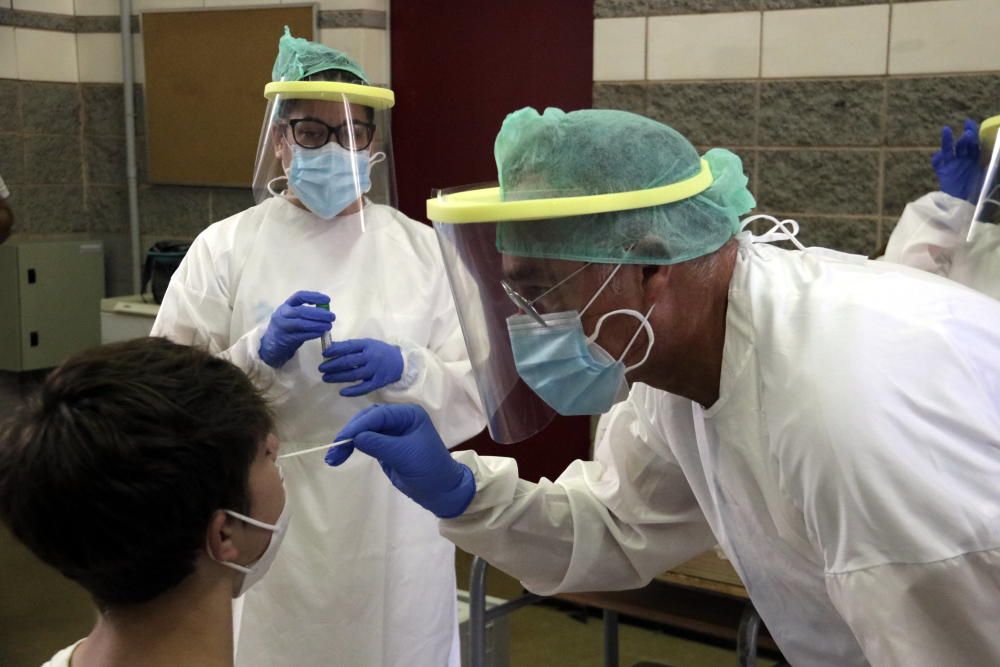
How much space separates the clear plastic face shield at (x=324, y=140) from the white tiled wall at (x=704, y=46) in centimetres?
128

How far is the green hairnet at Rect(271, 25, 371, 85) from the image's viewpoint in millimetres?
2436

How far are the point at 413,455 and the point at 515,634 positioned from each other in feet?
7.44

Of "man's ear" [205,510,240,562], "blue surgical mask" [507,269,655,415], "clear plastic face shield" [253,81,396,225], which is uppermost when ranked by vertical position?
"clear plastic face shield" [253,81,396,225]

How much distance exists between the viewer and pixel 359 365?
7.38ft

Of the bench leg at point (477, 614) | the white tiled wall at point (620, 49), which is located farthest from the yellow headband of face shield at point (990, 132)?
the bench leg at point (477, 614)

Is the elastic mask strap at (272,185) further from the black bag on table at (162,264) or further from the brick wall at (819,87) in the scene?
the black bag on table at (162,264)

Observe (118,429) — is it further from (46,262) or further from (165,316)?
(46,262)

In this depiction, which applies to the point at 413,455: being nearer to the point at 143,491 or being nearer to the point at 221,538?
the point at 221,538

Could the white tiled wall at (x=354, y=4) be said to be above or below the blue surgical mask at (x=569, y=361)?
above

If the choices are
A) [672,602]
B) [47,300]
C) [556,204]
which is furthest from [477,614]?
[47,300]

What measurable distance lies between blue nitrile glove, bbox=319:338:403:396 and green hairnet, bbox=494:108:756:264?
91 centimetres

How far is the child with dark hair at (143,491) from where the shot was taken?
4.12ft

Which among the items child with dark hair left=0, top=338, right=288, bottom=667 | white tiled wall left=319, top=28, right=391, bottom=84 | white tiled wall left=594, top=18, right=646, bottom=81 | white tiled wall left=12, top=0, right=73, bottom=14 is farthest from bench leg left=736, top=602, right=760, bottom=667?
white tiled wall left=12, top=0, right=73, bottom=14

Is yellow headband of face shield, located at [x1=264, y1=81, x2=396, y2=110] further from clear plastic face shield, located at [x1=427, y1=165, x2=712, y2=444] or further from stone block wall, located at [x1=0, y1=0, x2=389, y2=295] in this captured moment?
→ stone block wall, located at [x1=0, y1=0, x2=389, y2=295]
